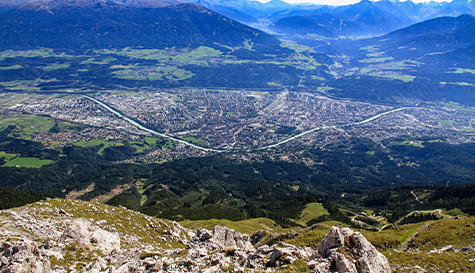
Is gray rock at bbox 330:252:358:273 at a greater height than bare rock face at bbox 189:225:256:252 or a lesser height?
greater

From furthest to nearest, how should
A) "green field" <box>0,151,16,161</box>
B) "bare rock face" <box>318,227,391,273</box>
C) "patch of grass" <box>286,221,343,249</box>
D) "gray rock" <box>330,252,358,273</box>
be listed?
"green field" <box>0,151,16,161</box> < "patch of grass" <box>286,221,343,249</box> < "bare rock face" <box>318,227,391,273</box> < "gray rock" <box>330,252,358,273</box>

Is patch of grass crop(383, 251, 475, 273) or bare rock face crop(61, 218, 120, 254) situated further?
bare rock face crop(61, 218, 120, 254)

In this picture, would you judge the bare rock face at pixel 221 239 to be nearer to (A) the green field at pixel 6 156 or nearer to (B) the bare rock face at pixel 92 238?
(B) the bare rock face at pixel 92 238

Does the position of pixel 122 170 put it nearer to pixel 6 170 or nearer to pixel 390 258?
pixel 6 170

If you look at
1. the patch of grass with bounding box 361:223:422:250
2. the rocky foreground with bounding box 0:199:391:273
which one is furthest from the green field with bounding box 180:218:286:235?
the patch of grass with bounding box 361:223:422:250

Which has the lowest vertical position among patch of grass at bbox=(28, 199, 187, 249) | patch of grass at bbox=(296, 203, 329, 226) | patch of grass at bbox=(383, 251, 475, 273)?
patch of grass at bbox=(296, 203, 329, 226)

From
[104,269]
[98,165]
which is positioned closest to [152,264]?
[104,269]

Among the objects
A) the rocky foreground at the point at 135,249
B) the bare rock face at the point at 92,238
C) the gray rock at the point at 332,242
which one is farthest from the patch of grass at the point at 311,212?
the bare rock face at the point at 92,238

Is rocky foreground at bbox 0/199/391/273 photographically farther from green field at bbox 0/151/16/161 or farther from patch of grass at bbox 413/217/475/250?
green field at bbox 0/151/16/161
